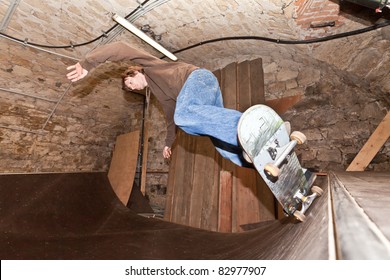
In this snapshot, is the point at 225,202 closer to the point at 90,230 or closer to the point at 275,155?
the point at 90,230

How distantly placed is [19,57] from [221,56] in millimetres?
2973

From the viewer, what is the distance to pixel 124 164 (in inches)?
182

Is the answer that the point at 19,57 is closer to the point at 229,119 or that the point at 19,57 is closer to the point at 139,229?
the point at 139,229

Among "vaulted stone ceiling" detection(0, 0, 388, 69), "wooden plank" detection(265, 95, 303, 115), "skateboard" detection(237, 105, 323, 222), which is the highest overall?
"vaulted stone ceiling" detection(0, 0, 388, 69)

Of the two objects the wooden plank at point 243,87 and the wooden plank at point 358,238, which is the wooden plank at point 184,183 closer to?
the wooden plank at point 243,87

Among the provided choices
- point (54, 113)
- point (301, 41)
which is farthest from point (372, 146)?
point (54, 113)

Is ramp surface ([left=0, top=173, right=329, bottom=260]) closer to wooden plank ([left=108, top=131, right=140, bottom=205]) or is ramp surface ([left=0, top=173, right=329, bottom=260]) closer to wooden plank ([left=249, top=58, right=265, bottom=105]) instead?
wooden plank ([left=108, top=131, right=140, bottom=205])

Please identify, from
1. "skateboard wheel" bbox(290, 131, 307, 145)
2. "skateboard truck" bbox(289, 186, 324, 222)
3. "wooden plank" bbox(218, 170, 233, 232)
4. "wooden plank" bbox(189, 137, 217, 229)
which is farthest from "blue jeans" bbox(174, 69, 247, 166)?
"wooden plank" bbox(189, 137, 217, 229)

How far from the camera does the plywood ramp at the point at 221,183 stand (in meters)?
2.69

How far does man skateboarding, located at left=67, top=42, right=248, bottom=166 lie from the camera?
4.39 feet

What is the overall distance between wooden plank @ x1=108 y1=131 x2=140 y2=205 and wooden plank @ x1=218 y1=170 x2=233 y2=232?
203cm

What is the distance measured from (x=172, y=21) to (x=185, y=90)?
5.67ft

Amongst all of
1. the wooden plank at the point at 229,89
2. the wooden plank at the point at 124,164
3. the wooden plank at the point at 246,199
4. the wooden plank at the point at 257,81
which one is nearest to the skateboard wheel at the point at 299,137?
the wooden plank at the point at 246,199

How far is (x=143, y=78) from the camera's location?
193 cm
